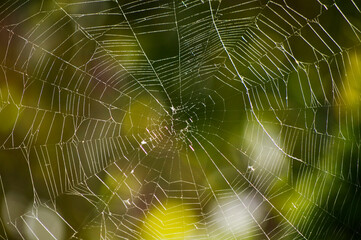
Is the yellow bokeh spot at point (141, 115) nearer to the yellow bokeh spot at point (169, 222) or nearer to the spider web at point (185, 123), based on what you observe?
the spider web at point (185, 123)

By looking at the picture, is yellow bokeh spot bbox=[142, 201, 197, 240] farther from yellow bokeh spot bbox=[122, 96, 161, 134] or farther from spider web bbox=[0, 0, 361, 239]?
yellow bokeh spot bbox=[122, 96, 161, 134]

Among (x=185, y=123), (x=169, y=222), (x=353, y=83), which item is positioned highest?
(x=353, y=83)

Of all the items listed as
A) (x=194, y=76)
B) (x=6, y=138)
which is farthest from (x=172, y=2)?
(x=6, y=138)

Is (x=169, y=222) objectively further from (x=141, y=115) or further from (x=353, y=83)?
(x=353, y=83)

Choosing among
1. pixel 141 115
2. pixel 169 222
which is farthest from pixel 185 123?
pixel 169 222

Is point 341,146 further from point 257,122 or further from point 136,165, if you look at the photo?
point 136,165

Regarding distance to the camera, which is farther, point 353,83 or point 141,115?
point 141,115

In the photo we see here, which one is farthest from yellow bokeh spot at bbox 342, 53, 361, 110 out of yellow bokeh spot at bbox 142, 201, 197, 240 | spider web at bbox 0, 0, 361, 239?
yellow bokeh spot at bbox 142, 201, 197, 240

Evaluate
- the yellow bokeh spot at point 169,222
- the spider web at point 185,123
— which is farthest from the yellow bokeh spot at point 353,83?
the yellow bokeh spot at point 169,222

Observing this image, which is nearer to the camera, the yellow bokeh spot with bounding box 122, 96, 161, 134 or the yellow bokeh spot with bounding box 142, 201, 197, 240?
the yellow bokeh spot with bounding box 142, 201, 197, 240
